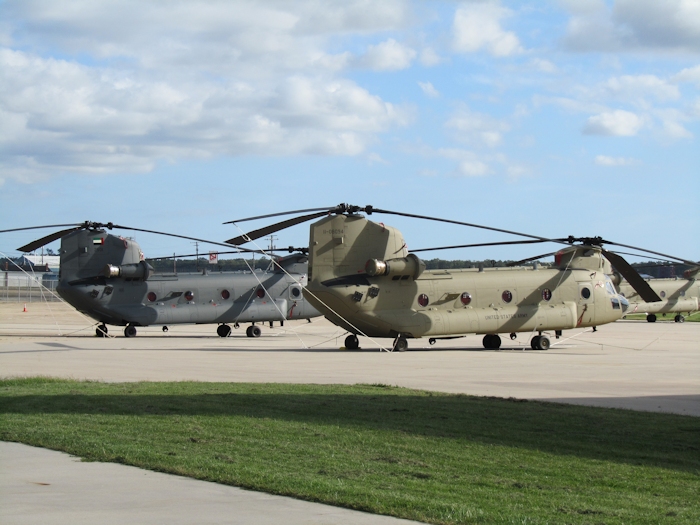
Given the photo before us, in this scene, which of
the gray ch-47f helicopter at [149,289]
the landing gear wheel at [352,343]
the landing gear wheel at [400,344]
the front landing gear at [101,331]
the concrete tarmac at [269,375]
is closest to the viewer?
the concrete tarmac at [269,375]

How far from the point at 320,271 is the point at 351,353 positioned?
10.1ft

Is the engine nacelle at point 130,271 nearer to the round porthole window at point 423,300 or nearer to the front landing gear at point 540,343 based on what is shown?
the round porthole window at point 423,300

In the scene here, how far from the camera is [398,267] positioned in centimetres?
3016

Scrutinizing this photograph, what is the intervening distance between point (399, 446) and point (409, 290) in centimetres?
2059

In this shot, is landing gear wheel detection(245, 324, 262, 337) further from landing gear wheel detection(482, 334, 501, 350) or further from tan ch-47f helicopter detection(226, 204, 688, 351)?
landing gear wheel detection(482, 334, 501, 350)

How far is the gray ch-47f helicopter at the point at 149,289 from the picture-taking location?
38.0 meters

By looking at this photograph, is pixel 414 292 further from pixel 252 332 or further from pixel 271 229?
pixel 252 332

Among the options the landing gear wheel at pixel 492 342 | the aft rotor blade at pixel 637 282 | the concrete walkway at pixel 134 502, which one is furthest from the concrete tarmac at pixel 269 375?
the aft rotor blade at pixel 637 282

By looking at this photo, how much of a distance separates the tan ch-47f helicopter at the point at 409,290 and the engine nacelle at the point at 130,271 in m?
10.5

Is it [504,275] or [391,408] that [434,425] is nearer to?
[391,408]

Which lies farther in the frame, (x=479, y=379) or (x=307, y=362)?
(x=307, y=362)

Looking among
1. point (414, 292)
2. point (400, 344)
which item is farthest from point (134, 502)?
point (414, 292)

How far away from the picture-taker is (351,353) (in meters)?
29.5

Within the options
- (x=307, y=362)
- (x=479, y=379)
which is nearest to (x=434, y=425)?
(x=479, y=379)
